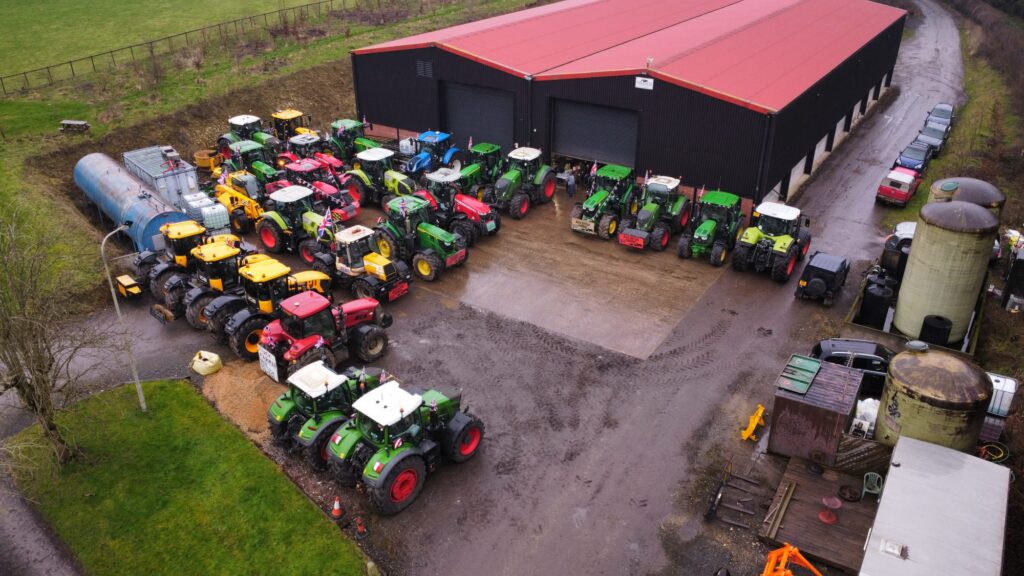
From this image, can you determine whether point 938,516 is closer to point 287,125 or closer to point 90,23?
point 287,125

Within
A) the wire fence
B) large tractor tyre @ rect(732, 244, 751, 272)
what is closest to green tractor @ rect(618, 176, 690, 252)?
large tractor tyre @ rect(732, 244, 751, 272)

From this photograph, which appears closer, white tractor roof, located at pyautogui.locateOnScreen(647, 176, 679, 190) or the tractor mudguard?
the tractor mudguard

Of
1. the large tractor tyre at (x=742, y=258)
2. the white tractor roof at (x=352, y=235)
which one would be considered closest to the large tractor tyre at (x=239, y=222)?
the white tractor roof at (x=352, y=235)

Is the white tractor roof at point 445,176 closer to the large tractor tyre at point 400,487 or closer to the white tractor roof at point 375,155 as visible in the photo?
the white tractor roof at point 375,155

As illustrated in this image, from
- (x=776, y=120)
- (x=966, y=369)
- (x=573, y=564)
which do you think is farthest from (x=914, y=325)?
(x=573, y=564)

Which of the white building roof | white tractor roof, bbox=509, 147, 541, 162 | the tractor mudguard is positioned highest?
white tractor roof, bbox=509, 147, 541, 162

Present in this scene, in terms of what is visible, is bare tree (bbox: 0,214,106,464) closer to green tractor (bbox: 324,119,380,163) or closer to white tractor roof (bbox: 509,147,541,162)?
white tractor roof (bbox: 509,147,541,162)

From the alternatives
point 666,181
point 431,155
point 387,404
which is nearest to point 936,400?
point 387,404

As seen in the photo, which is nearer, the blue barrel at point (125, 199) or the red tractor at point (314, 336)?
the red tractor at point (314, 336)
